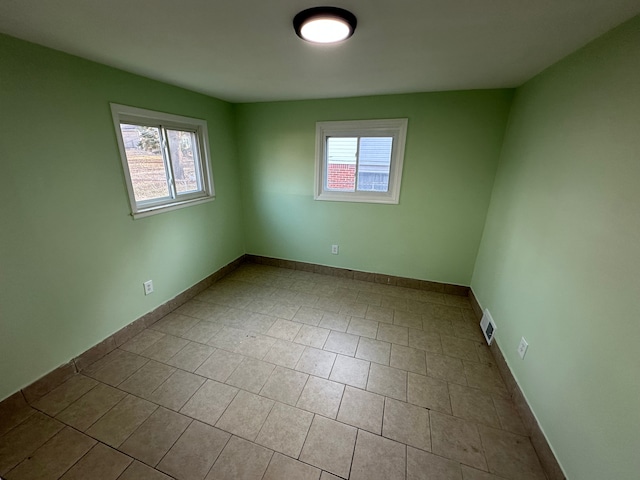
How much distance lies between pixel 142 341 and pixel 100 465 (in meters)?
1.00

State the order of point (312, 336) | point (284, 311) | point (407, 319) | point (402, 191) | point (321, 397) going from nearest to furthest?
point (321, 397) < point (312, 336) < point (407, 319) < point (284, 311) < point (402, 191)

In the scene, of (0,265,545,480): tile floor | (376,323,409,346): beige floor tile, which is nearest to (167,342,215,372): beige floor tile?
(0,265,545,480): tile floor

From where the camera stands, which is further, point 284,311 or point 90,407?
point 284,311

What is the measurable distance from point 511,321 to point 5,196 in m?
3.34

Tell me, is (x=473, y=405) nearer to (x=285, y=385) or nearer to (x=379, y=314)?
(x=379, y=314)

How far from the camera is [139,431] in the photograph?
58.1 inches

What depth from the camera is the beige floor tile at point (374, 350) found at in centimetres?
206

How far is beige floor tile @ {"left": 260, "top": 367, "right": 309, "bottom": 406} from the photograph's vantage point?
1.70 metres

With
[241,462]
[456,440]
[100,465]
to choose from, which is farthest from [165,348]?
[456,440]

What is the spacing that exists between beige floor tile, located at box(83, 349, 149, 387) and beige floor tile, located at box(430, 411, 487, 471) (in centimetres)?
210

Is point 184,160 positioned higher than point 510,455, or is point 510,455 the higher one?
point 184,160

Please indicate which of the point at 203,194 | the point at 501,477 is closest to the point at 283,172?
the point at 203,194

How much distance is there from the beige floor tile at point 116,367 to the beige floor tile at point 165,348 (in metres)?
0.06

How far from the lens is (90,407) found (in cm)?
161
